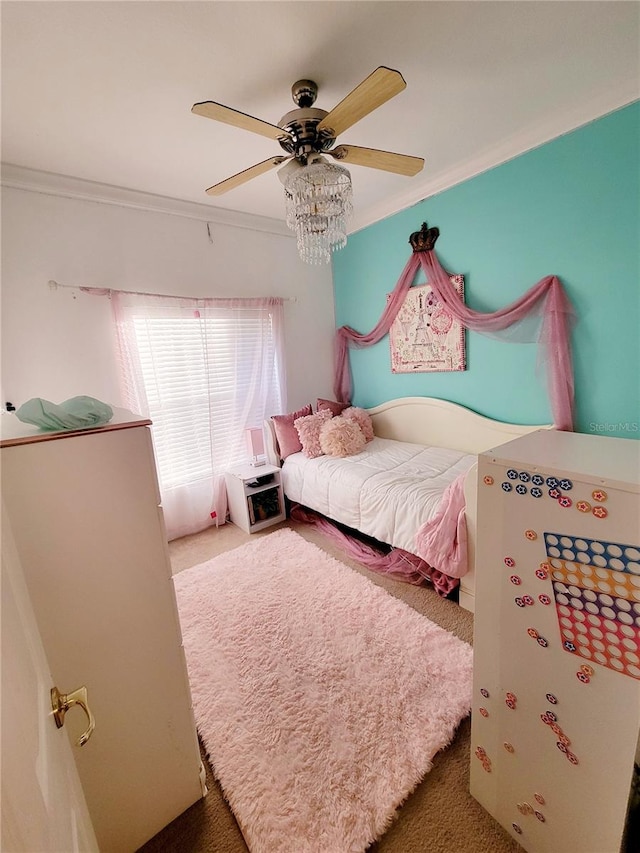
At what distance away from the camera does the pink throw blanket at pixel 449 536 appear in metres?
1.84

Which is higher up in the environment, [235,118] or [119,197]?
[119,197]

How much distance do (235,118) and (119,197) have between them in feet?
5.33

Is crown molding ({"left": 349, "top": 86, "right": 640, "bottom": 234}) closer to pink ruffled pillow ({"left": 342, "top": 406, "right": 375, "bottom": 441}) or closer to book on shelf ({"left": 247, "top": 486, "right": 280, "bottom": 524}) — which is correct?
pink ruffled pillow ({"left": 342, "top": 406, "right": 375, "bottom": 441})

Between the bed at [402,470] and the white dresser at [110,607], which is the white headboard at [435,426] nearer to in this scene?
the bed at [402,470]

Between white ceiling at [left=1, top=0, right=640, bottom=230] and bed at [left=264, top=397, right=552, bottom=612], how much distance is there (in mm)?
1871

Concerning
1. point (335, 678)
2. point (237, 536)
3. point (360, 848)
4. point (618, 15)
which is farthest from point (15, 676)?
point (618, 15)

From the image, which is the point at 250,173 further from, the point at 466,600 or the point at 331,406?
the point at 466,600

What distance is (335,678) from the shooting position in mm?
1567

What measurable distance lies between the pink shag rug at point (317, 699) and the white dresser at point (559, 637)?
0.39 metres

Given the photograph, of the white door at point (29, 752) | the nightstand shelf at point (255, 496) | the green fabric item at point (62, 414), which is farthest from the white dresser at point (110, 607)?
the nightstand shelf at point (255, 496)

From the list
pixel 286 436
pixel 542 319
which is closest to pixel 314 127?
pixel 542 319

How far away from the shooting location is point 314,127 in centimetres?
151

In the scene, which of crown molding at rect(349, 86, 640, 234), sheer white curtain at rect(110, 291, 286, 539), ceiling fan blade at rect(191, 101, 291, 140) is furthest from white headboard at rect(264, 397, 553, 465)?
ceiling fan blade at rect(191, 101, 291, 140)

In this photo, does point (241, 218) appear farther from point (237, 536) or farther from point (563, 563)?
point (563, 563)
